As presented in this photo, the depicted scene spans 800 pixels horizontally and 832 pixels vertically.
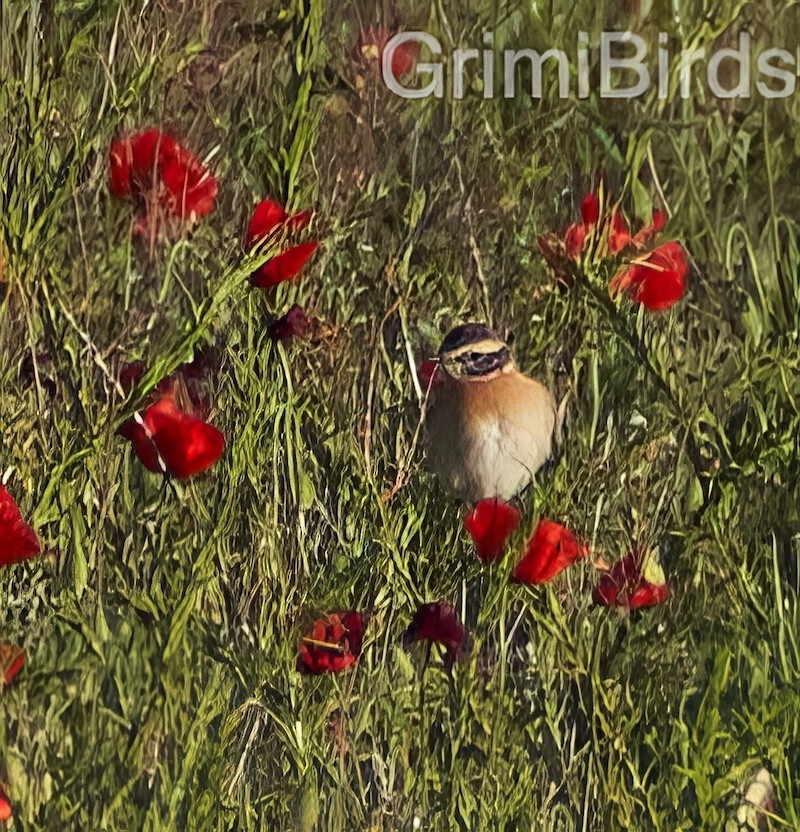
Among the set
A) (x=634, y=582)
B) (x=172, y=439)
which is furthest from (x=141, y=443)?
(x=634, y=582)

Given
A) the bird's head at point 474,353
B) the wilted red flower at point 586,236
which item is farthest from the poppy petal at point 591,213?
the bird's head at point 474,353

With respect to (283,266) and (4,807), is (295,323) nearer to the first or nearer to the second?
(283,266)

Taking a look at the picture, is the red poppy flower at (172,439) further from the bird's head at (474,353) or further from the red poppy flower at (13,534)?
the bird's head at (474,353)

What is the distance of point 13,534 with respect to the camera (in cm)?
107

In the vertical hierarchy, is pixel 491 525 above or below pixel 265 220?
below

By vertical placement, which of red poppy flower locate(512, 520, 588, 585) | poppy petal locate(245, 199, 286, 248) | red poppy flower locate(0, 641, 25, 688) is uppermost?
poppy petal locate(245, 199, 286, 248)

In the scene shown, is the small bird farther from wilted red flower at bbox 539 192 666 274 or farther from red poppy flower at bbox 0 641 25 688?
red poppy flower at bbox 0 641 25 688

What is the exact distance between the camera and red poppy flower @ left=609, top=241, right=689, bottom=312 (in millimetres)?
1046

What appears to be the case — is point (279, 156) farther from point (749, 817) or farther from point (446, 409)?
point (749, 817)

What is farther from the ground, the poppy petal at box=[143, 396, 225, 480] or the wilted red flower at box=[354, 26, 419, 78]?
the wilted red flower at box=[354, 26, 419, 78]

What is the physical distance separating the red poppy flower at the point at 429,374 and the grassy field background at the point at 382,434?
0.02m

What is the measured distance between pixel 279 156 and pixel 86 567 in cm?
45

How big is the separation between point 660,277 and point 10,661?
0.75 m

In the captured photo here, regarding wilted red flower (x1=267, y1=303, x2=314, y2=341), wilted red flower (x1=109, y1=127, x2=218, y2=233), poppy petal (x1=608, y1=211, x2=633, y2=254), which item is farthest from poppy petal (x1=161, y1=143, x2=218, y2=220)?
poppy petal (x1=608, y1=211, x2=633, y2=254)
